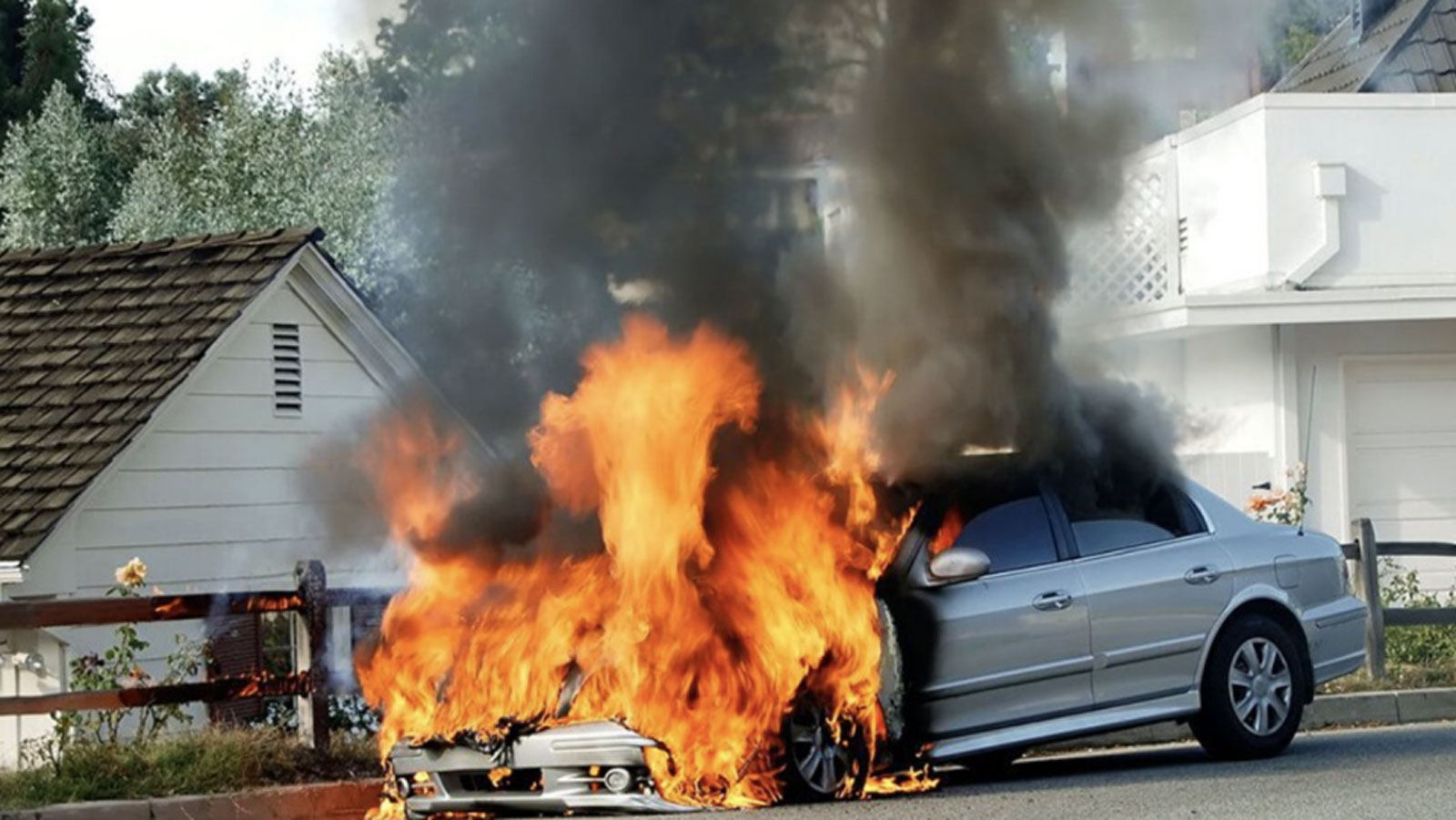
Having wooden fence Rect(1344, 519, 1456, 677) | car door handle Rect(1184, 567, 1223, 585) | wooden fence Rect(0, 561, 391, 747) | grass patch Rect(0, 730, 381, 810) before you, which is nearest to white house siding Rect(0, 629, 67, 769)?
wooden fence Rect(0, 561, 391, 747)

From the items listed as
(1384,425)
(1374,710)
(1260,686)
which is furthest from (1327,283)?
(1260,686)

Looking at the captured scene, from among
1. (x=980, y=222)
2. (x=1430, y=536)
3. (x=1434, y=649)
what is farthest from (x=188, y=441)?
(x=1430, y=536)

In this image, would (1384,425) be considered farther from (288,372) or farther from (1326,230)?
(288,372)

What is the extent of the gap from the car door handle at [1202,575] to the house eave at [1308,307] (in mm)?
7239

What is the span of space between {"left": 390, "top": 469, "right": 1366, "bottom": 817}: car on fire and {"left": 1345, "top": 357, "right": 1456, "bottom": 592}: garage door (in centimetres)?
793

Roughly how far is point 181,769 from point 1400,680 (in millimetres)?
8141

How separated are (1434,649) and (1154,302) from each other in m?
4.25

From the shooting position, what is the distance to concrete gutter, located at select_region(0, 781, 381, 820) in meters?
9.92

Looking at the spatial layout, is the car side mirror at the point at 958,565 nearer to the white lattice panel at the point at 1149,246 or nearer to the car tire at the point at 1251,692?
the car tire at the point at 1251,692

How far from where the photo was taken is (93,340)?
50.4ft

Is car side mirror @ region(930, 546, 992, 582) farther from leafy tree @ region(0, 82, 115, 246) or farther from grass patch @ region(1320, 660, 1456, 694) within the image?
leafy tree @ region(0, 82, 115, 246)

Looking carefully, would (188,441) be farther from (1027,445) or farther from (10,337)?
(1027,445)

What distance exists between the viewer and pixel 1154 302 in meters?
18.3

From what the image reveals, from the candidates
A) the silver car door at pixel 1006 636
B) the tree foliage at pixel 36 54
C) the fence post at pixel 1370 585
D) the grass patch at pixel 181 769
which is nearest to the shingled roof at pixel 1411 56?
the fence post at pixel 1370 585
